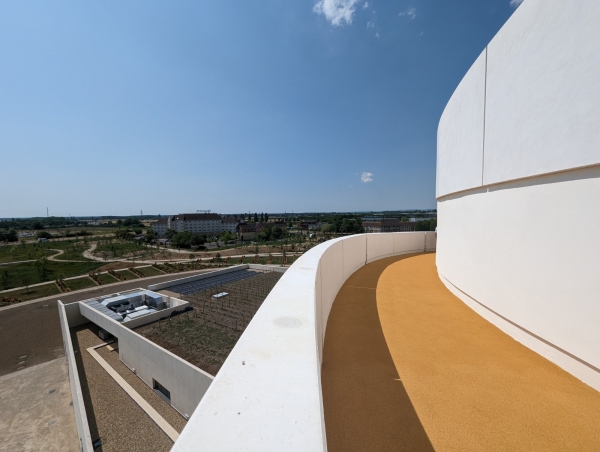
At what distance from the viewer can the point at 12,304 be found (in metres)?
21.8

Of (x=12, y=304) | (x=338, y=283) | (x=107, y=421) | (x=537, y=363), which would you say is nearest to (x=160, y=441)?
(x=107, y=421)

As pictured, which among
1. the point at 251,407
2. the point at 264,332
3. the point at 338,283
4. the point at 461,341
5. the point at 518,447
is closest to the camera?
the point at 251,407

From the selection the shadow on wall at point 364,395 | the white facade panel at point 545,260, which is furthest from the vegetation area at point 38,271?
the white facade panel at point 545,260

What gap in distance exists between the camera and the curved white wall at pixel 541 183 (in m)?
2.33

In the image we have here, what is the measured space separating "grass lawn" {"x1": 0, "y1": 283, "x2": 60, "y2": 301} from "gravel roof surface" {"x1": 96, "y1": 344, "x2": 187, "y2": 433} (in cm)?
1737

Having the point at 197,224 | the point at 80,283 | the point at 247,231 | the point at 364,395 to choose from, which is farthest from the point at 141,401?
the point at 197,224

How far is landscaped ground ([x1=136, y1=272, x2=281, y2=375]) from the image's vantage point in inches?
383

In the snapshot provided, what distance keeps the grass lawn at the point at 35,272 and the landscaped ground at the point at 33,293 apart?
2903 millimetres

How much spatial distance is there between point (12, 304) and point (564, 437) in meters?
34.4

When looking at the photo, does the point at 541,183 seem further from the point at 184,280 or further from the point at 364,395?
the point at 184,280

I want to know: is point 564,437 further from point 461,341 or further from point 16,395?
point 16,395

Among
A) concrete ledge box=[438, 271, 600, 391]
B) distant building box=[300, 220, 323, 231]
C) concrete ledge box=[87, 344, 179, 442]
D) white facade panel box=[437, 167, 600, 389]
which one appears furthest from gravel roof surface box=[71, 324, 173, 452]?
distant building box=[300, 220, 323, 231]

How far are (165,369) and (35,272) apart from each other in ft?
119

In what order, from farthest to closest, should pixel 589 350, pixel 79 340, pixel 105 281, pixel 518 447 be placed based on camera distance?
pixel 105 281, pixel 79 340, pixel 589 350, pixel 518 447
